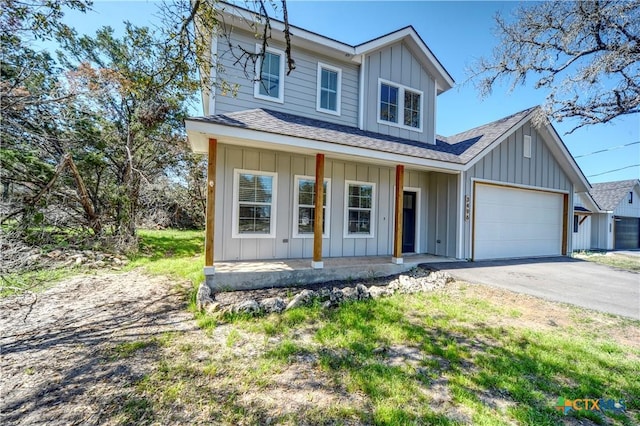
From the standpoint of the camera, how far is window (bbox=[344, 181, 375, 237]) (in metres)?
7.96

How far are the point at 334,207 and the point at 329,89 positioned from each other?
3423 mm

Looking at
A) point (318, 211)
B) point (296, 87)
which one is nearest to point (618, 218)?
point (318, 211)

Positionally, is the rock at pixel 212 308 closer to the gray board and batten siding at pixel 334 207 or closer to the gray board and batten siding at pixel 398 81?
the gray board and batten siding at pixel 334 207

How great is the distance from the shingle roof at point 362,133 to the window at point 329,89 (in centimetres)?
55

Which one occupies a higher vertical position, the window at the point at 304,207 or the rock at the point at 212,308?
the window at the point at 304,207

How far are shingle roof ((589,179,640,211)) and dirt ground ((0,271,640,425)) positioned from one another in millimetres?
20435

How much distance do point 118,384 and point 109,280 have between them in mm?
4734

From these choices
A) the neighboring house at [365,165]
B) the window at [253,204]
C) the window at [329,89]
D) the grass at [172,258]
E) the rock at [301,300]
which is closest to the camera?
the rock at [301,300]

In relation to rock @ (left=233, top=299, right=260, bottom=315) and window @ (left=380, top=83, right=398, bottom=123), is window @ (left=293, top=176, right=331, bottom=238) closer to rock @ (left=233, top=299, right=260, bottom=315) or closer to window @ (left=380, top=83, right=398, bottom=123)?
rock @ (left=233, top=299, right=260, bottom=315)

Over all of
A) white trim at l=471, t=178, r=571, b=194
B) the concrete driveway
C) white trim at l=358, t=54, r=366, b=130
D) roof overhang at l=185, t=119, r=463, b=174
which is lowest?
the concrete driveway

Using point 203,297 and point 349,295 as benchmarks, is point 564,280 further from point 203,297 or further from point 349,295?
point 203,297

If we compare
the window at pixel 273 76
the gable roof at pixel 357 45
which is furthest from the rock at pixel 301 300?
the gable roof at pixel 357 45

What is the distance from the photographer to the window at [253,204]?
6633 millimetres

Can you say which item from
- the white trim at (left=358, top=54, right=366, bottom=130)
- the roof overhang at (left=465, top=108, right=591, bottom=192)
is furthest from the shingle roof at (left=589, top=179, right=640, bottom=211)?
the white trim at (left=358, top=54, right=366, bottom=130)
